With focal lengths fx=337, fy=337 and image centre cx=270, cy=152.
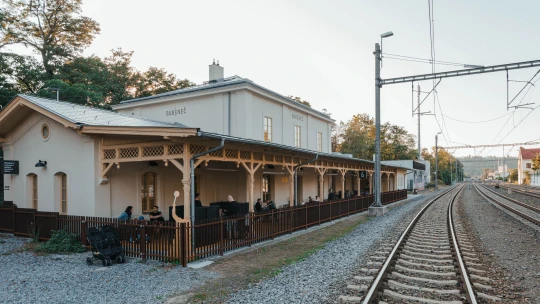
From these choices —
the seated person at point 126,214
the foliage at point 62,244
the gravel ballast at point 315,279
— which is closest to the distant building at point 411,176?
the gravel ballast at point 315,279

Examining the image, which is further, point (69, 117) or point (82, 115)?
point (82, 115)

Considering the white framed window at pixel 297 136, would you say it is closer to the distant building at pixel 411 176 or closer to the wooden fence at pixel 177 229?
the wooden fence at pixel 177 229

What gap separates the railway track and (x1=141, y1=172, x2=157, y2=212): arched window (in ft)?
29.8

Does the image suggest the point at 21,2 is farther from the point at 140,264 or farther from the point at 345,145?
the point at 345,145

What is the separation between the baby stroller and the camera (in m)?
8.51

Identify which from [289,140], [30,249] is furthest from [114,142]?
[289,140]

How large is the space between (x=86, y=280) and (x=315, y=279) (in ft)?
16.0

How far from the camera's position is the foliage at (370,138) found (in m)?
51.3

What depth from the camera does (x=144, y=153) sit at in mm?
10562

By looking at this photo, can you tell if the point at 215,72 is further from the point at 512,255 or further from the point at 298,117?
the point at 512,255

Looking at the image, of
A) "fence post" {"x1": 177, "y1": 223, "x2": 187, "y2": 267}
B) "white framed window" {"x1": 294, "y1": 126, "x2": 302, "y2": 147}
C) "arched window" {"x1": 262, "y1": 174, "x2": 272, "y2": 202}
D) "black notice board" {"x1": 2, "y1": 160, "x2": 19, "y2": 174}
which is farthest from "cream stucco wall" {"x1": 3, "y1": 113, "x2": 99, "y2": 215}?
"white framed window" {"x1": 294, "y1": 126, "x2": 302, "y2": 147}

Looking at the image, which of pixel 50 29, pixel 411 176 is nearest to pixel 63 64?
pixel 50 29

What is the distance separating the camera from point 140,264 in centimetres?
850

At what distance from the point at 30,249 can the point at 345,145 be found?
4610 cm
